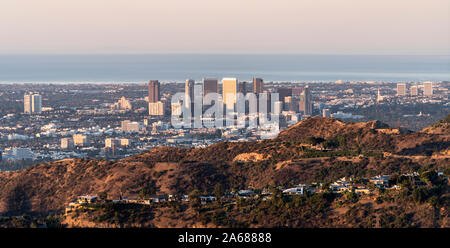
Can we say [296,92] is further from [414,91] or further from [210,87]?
[414,91]

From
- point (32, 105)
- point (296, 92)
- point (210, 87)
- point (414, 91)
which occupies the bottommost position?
point (32, 105)

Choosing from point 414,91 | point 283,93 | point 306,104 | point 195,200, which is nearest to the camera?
point 195,200

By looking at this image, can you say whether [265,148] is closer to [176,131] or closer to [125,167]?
[125,167]

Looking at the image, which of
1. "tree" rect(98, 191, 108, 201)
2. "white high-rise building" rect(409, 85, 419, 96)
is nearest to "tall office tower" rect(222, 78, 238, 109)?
"white high-rise building" rect(409, 85, 419, 96)

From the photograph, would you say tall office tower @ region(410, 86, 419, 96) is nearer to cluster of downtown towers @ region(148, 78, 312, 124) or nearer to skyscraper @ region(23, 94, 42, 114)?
cluster of downtown towers @ region(148, 78, 312, 124)

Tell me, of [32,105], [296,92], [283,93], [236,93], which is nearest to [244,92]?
[236,93]

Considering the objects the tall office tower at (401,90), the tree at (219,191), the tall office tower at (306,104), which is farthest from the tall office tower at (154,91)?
the tree at (219,191)

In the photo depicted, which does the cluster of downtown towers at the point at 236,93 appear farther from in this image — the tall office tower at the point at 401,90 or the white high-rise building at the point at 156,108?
the tall office tower at the point at 401,90
